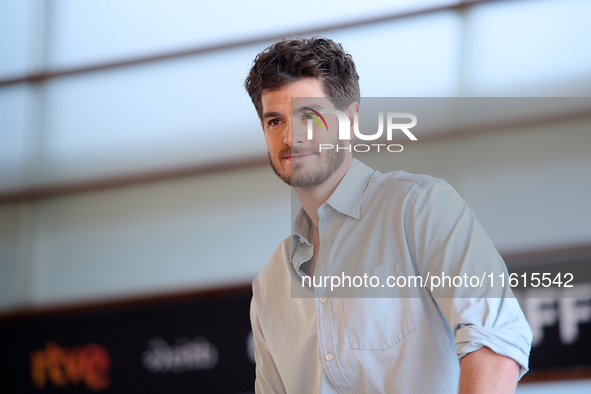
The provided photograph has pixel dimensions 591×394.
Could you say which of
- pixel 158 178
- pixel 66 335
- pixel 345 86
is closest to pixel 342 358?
pixel 345 86

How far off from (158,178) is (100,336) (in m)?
0.82

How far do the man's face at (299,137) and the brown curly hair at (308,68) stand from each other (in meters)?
0.02

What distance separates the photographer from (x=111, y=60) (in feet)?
9.27

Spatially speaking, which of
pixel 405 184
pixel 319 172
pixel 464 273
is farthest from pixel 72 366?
pixel 464 273

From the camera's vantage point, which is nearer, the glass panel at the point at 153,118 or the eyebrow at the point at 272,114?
the eyebrow at the point at 272,114

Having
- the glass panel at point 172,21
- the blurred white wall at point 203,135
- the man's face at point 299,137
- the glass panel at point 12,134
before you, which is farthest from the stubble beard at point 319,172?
the glass panel at point 12,134

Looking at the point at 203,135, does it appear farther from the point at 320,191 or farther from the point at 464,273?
the point at 464,273

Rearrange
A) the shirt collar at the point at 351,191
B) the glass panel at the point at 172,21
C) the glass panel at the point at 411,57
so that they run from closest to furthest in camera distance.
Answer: the shirt collar at the point at 351,191
the glass panel at the point at 411,57
the glass panel at the point at 172,21

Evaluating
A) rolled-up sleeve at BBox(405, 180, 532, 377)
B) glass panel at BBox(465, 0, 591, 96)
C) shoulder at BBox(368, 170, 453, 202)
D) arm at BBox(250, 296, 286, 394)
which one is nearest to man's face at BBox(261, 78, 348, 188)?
shoulder at BBox(368, 170, 453, 202)

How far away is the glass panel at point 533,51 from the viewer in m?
2.21

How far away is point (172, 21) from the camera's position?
108 inches

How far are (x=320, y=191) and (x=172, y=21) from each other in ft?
5.79

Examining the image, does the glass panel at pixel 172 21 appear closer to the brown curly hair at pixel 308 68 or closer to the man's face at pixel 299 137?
the brown curly hair at pixel 308 68

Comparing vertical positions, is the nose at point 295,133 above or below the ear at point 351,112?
below
